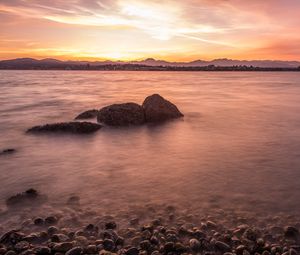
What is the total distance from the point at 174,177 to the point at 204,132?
20.0ft

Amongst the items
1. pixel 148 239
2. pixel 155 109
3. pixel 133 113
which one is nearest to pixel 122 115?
pixel 133 113

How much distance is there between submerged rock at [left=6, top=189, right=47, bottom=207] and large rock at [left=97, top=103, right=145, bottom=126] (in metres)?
7.77

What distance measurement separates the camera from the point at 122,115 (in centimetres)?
1491

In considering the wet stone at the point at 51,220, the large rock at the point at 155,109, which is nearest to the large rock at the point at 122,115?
the large rock at the point at 155,109

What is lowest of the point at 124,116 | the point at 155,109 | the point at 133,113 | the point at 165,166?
the point at 165,166

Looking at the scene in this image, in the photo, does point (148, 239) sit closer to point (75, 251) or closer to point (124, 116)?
point (75, 251)

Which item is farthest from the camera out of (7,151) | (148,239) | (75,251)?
(7,151)

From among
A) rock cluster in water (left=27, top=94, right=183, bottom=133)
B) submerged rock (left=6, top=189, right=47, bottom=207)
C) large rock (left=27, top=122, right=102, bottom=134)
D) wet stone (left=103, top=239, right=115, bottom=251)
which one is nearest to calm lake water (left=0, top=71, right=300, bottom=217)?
submerged rock (left=6, top=189, right=47, bottom=207)

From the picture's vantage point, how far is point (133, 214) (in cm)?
622

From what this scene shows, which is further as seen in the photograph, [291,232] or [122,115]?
[122,115]

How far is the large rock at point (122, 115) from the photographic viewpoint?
48.5 ft

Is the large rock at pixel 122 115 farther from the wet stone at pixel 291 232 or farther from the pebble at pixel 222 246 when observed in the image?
the pebble at pixel 222 246

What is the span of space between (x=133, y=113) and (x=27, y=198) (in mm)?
8600

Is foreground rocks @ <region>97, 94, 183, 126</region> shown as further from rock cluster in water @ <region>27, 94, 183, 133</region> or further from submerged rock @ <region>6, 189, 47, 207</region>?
submerged rock @ <region>6, 189, 47, 207</region>
